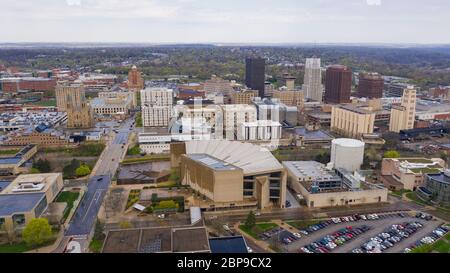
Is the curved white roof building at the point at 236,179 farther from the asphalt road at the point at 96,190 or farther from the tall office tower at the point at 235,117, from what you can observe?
the tall office tower at the point at 235,117

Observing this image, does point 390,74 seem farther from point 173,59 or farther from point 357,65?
point 173,59

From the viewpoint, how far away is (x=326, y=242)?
493 centimetres

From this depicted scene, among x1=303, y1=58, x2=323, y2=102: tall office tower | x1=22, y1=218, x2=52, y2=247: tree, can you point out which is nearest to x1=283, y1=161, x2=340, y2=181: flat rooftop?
x1=22, y1=218, x2=52, y2=247: tree

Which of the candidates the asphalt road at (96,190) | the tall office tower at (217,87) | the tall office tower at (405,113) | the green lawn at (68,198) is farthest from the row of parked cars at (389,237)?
the tall office tower at (217,87)

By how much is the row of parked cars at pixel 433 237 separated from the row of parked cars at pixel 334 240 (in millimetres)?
662

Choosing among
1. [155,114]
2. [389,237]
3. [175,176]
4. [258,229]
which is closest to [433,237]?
[389,237]

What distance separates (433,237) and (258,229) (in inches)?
94.1

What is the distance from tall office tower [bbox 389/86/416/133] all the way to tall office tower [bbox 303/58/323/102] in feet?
15.8

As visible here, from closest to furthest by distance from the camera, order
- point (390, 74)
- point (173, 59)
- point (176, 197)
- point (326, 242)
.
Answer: point (326, 242) → point (176, 197) → point (390, 74) → point (173, 59)

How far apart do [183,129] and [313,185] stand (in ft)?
13.2

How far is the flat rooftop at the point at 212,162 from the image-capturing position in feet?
19.7

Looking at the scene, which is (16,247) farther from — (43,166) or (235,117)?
(235,117)

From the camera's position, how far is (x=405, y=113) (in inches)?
414

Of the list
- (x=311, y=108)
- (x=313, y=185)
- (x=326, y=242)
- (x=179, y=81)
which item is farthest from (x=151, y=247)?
(x=179, y=81)
